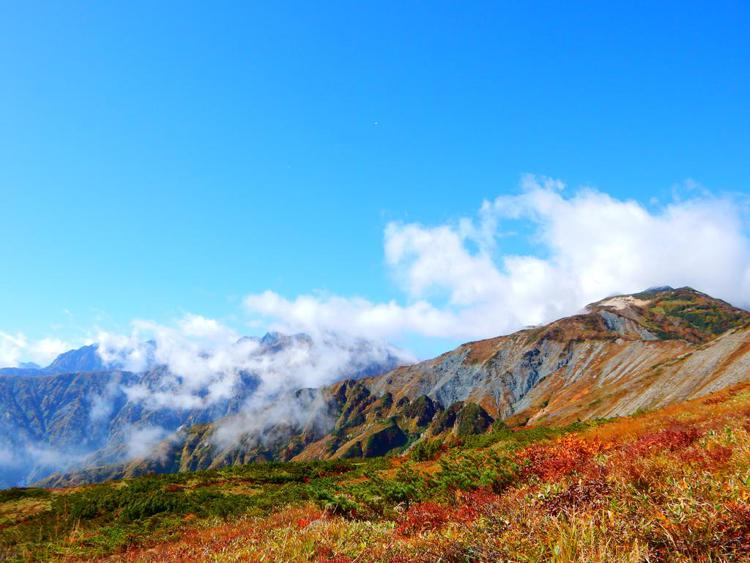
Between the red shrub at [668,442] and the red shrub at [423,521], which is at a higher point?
the red shrub at [668,442]

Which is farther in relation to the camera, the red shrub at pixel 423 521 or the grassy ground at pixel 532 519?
the red shrub at pixel 423 521

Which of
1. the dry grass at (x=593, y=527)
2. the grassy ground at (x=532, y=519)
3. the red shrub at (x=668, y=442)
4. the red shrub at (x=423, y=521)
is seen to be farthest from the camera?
the red shrub at (x=668, y=442)

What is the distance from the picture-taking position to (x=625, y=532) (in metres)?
4.51

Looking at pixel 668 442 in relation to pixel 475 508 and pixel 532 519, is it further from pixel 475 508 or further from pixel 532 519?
pixel 532 519

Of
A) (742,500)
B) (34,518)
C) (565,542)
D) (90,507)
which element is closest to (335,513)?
(565,542)

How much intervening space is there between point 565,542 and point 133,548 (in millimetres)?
15939

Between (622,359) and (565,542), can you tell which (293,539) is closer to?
(565,542)

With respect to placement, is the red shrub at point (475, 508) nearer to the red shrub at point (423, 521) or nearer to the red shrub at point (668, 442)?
the red shrub at point (423, 521)

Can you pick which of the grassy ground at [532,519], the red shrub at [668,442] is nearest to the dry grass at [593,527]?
the grassy ground at [532,519]

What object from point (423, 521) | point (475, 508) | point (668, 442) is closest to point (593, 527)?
point (475, 508)

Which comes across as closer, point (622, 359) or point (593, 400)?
point (593, 400)

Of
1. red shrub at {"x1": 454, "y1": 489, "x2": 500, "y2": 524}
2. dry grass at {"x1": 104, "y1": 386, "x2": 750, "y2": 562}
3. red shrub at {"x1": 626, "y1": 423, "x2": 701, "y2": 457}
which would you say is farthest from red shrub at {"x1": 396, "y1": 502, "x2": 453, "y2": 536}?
red shrub at {"x1": 626, "y1": 423, "x2": 701, "y2": 457}

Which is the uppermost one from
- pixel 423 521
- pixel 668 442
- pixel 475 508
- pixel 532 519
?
pixel 532 519

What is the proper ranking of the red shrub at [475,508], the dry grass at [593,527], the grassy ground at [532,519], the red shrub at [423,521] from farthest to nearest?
the red shrub at [423,521] → the red shrub at [475,508] → the grassy ground at [532,519] → the dry grass at [593,527]
